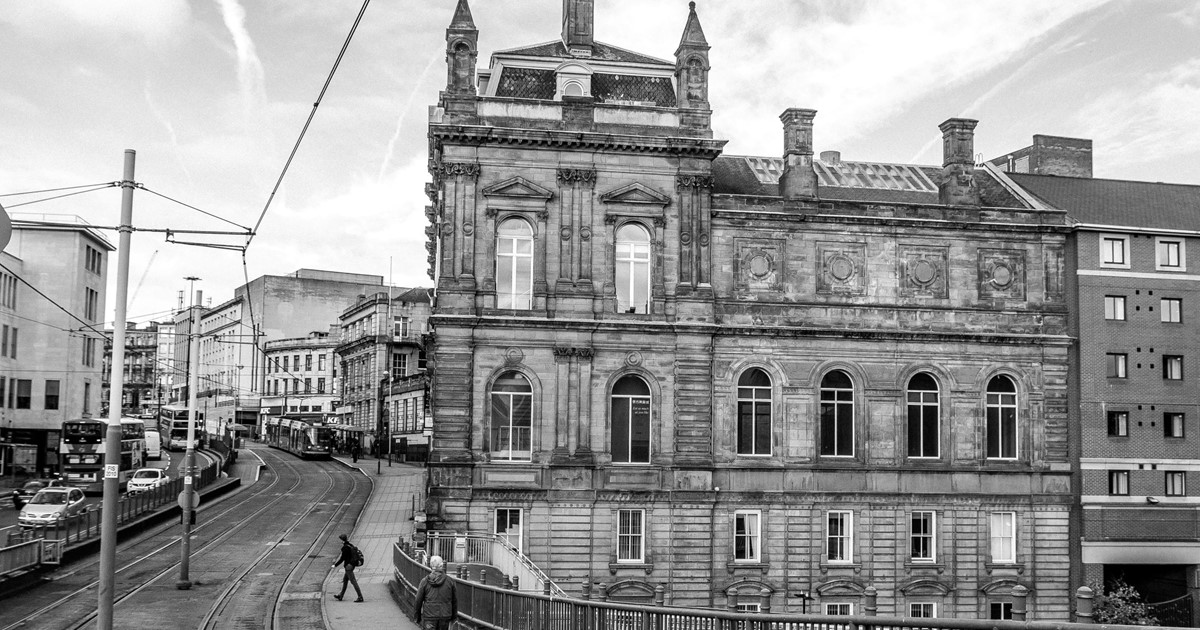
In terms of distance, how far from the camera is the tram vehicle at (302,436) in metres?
95.2

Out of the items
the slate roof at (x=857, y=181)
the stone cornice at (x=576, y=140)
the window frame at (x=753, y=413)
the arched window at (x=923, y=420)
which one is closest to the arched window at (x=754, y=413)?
the window frame at (x=753, y=413)

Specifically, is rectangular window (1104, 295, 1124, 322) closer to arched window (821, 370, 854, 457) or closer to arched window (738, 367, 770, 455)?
arched window (821, 370, 854, 457)

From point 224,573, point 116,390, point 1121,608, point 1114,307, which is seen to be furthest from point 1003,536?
point 116,390

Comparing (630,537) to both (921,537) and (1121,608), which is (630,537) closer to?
(921,537)

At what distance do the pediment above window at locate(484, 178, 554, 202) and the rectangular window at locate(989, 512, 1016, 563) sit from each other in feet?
66.7

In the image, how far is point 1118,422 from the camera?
4422cm

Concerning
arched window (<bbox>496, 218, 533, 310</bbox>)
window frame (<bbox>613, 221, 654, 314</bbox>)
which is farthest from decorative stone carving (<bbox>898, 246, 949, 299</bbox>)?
arched window (<bbox>496, 218, 533, 310</bbox>)

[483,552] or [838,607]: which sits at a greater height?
[483,552]

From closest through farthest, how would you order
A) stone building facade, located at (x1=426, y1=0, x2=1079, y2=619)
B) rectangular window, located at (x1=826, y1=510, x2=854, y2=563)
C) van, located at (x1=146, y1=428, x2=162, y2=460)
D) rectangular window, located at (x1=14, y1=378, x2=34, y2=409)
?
stone building facade, located at (x1=426, y1=0, x2=1079, y2=619)
rectangular window, located at (x1=826, y1=510, x2=854, y2=563)
rectangular window, located at (x1=14, y1=378, x2=34, y2=409)
van, located at (x1=146, y1=428, x2=162, y2=460)

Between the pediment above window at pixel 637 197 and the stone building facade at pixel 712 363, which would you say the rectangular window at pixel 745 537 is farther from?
the pediment above window at pixel 637 197

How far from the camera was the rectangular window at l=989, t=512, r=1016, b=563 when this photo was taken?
42.5m

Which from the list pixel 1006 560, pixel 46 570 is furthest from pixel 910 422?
pixel 46 570

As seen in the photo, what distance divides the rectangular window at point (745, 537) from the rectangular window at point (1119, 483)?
13979mm

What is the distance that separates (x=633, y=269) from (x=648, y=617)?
937 inches
